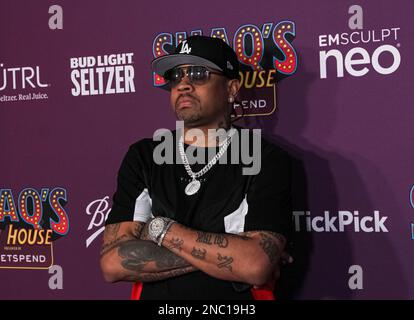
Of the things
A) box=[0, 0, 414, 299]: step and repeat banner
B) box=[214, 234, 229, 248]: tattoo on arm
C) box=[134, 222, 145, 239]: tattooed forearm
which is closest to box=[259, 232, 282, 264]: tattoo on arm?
box=[214, 234, 229, 248]: tattoo on arm

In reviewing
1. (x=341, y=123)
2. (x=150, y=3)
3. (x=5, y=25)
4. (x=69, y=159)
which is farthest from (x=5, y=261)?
(x=341, y=123)

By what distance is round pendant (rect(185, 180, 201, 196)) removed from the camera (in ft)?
6.48

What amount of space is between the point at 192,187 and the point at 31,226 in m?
1.28

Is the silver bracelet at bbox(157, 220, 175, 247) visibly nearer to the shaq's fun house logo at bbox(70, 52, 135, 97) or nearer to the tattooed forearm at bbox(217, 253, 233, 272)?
the tattooed forearm at bbox(217, 253, 233, 272)

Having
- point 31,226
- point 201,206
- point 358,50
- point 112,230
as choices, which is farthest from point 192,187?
point 31,226

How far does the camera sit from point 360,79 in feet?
7.80

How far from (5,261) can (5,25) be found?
1.27 m

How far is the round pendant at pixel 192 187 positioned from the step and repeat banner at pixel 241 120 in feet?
1.77

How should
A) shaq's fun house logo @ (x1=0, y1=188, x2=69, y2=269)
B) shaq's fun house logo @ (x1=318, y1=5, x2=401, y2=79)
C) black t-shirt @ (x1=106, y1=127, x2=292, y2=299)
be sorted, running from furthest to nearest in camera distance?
shaq's fun house logo @ (x1=0, y1=188, x2=69, y2=269) < shaq's fun house logo @ (x1=318, y1=5, x2=401, y2=79) < black t-shirt @ (x1=106, y1=127, x2=292, y2=299)

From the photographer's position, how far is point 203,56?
80.1 inches

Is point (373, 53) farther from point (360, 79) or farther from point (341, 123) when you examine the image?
point (341, 123)

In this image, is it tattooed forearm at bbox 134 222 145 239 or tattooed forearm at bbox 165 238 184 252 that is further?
tattooed forearm at bbox 134 222 145 239

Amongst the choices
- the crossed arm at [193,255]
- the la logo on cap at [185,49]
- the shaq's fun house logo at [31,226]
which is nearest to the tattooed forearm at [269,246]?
the crossed arm at [193,255]

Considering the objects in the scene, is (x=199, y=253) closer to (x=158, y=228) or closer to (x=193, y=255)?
(x=193, y=255)
